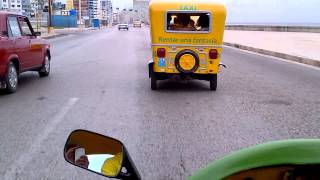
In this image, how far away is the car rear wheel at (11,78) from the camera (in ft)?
34.4

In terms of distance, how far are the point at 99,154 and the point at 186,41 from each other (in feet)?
29.9

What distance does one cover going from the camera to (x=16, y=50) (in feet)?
36.3

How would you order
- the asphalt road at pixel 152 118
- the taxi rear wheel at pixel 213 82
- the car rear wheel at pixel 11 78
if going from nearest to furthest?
the asphalt road at pixel 152 118 → the car rear wheel at pixel 11 78 → the taxi rear wheel at pixel 213 82

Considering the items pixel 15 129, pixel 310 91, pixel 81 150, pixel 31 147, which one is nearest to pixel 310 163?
pixel 81 150

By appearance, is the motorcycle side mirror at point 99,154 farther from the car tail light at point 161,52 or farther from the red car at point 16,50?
the car tail light at point 161,52

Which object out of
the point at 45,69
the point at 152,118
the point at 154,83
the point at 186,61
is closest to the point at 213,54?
the point at 186,61

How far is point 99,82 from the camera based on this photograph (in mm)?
12867

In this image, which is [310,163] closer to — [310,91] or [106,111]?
[106,111]

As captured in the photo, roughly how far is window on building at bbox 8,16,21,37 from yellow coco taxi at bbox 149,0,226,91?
3.13 metres

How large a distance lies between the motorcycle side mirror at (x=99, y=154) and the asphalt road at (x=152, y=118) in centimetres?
287

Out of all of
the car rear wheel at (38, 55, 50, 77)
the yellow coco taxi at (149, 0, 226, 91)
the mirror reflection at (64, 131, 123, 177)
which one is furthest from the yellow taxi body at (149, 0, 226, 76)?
the mirror reflection at (64, 131, 123, 177)

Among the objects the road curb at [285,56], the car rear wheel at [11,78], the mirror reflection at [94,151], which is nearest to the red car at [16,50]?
the car rear wheel at [11,78]

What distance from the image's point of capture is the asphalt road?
5605 mm

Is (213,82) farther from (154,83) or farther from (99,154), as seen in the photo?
(99,154)
